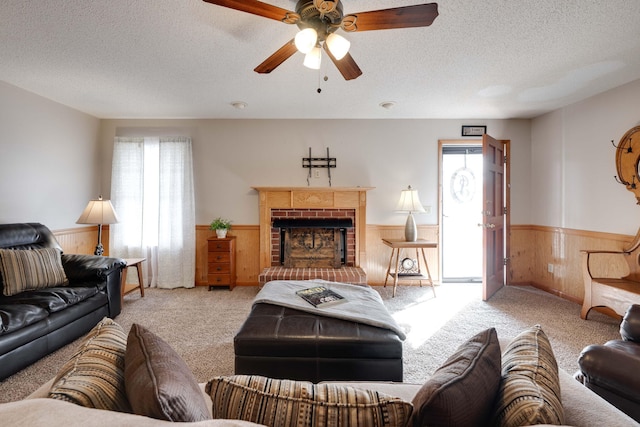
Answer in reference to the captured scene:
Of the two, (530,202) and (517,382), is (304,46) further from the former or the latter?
(530,202)

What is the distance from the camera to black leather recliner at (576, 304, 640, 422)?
4.23 feet

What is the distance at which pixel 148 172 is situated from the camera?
4168 millimetres

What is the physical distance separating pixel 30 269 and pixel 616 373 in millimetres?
4010

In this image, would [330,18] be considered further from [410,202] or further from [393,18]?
[410,202]

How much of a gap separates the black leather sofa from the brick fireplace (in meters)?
1.84

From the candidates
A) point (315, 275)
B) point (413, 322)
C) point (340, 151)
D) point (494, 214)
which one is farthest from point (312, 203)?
point (494, 214)

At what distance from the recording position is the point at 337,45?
172 centimetres

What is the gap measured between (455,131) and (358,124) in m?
1.44

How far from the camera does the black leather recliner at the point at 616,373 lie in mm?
1288

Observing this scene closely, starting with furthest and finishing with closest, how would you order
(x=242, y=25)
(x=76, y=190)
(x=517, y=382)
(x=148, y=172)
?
(x=148, y=172), (x=76, y=190), (x=242, y=25), (x=517, y=382)

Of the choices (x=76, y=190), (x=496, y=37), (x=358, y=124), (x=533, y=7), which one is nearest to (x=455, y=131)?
(x=358, y=124)

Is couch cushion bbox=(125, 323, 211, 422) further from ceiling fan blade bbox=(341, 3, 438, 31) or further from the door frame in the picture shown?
the door frame

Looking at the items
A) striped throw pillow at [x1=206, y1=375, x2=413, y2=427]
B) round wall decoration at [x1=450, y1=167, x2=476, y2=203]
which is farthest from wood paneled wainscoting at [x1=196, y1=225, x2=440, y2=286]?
striped throw pillow at [x1=206, y1=375, x2=413, y2=427]

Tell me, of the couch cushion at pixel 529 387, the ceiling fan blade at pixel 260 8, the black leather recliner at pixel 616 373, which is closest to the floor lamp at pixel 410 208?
the black leather recliner at pixel 616 373
